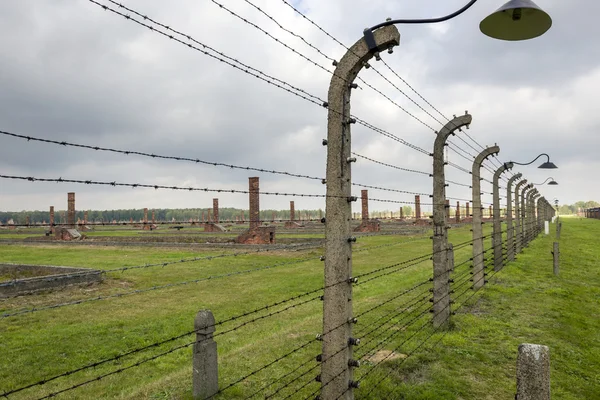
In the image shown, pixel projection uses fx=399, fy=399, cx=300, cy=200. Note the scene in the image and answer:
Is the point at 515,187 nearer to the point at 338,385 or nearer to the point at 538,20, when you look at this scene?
the point at 538,20

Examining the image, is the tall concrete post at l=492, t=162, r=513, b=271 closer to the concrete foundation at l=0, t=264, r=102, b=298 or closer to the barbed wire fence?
the barbed wire fence

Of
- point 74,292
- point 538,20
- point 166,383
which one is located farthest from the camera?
point 74,292

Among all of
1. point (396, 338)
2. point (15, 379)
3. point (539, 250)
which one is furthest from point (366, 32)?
point (539, 250)

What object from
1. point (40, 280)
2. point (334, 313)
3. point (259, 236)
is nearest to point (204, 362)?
point (334, 313)

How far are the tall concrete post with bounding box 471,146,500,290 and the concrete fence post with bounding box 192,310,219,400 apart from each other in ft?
25.2

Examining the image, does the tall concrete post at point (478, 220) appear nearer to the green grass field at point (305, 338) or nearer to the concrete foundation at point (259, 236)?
the green grass field at point (305, 338)

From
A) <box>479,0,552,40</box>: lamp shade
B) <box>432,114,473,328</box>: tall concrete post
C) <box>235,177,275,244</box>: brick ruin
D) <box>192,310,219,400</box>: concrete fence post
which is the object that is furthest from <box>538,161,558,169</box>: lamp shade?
<box>235,177,275,244</box>: brick ruin

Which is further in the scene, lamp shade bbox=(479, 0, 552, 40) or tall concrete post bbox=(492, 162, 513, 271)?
tall concrete post bbox=(492, 162, 513, 271)

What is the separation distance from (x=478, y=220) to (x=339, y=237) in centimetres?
800

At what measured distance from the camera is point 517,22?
454cm

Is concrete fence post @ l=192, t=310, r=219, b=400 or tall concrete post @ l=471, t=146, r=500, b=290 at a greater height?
tall concrete post @ l=471, t=146, r=500, b=290

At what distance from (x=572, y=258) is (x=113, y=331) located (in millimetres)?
18755

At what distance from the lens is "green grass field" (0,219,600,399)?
562cm

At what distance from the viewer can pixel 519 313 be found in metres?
8.82
